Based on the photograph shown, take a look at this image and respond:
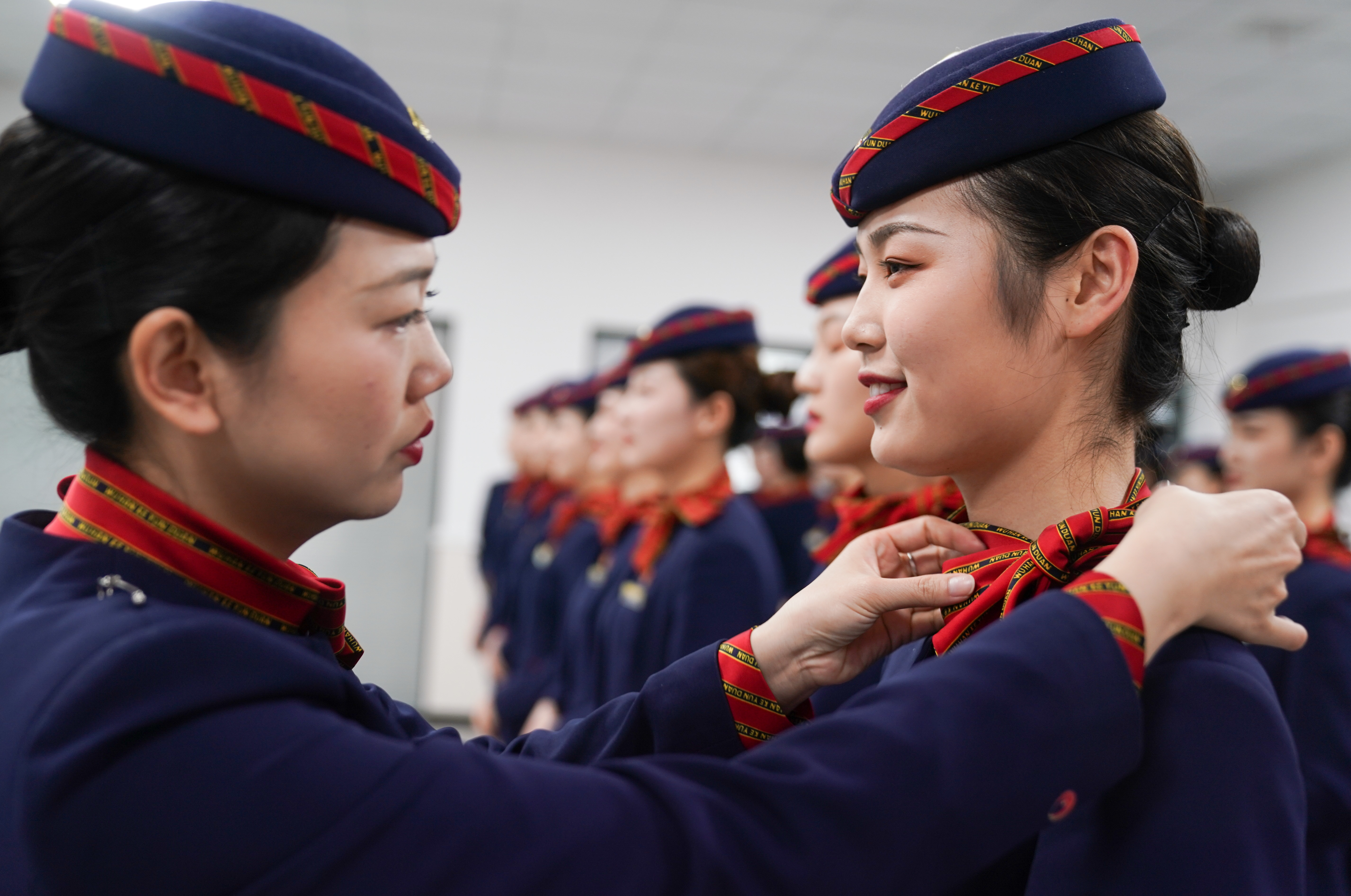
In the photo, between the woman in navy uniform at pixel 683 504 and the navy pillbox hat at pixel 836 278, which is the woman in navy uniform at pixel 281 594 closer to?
the navy pillbox hat at pixel 836 278

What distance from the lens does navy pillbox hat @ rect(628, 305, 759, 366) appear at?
331 centimetres

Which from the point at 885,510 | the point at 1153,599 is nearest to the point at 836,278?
the point at 885,510

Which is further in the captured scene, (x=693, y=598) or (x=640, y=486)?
(x=640, y=486)

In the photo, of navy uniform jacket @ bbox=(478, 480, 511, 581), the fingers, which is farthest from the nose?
navy uniform jacket @ bbox=(478, 480, 511, 581)

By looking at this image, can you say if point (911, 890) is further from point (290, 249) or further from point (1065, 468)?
point (290, 249)

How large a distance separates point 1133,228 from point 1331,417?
257 centimetres

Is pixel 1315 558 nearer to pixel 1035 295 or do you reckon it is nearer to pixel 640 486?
pixel 1035 295

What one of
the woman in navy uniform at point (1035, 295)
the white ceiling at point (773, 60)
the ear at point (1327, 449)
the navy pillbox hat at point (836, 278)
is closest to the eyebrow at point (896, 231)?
the woman in navy uniform at point (1035, 295)

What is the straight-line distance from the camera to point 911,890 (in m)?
0.87

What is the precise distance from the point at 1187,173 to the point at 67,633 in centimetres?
121

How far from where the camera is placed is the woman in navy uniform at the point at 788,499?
16.6 ft

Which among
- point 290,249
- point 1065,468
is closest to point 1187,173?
point 1065,468

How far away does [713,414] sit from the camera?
3264mm

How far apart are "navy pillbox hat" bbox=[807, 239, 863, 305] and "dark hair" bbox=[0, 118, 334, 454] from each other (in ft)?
5.12
